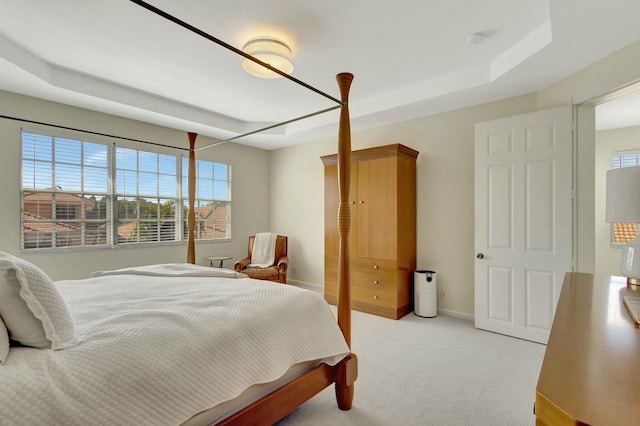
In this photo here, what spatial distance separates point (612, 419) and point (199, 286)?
6.41ft

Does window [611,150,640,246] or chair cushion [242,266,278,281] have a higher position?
window [611,150,640,246]

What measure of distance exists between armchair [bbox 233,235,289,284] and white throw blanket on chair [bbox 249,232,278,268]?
6cm

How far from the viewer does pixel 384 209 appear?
3.72 m

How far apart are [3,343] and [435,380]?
7.83ft

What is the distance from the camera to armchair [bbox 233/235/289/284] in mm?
4395

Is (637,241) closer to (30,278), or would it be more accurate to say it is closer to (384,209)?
(384,209)

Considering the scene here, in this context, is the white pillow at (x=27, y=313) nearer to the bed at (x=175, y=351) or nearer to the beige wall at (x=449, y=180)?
the bed at (x=175, y=351)

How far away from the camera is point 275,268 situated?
4.53 meters

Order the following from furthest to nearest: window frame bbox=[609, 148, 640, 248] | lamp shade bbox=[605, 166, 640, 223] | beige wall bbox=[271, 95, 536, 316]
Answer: window frame bbox=[609, 148, 640, 248] → beige wall bbox=[271, 95, 536, 316] → lamp shade bbox=[605, 166, 640, 223]

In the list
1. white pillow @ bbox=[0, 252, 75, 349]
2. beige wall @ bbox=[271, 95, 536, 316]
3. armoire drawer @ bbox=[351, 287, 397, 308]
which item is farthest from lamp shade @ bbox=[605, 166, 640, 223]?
white pillow @ bbox=[0, 252, 75, 349]

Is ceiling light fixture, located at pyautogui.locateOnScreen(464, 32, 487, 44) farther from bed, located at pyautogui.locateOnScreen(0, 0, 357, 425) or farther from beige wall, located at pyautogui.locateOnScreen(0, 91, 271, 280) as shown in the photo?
beige wall, located at pyautogui.locateOnScreen(0, 91, 271, 280)

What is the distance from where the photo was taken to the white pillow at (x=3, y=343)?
3.27 feet

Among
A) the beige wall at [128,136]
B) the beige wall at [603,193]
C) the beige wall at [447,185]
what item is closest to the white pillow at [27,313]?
the beige wall at [128,136]

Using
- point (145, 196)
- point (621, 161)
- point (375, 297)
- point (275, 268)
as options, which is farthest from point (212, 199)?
point (621, 161)
